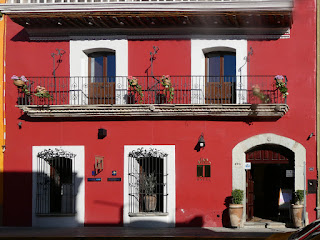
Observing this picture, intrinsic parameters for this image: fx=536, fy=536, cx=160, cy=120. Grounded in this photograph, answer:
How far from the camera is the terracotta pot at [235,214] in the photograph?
1706 centimetres

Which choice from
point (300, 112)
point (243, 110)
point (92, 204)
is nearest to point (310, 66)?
point (300, 112)

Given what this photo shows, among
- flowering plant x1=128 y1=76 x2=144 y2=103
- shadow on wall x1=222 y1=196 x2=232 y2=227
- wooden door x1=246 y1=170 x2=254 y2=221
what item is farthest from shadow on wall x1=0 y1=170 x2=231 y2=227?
wooden door x1=246 y1=170 x2=254 y2=221

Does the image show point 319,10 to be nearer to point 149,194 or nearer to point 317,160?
point 317,160

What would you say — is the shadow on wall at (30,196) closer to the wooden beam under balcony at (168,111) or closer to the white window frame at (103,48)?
the wooden beam under balcony at (168,111)

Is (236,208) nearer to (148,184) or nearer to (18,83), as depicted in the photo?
(148,184)

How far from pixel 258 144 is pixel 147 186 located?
155 inches

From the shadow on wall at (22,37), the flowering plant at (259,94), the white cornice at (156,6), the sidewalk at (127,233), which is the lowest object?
the sidewalk at (127,233)

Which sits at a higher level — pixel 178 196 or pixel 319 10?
pixel 319 10

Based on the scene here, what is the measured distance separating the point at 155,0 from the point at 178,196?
6.64 metres

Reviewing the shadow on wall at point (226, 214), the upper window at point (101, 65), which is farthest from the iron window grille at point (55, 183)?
the shadow on wall at point (226, 214)

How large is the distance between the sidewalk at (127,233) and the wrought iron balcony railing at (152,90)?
4175 mm

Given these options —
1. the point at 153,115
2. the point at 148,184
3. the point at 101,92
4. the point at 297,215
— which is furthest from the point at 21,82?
the point at 297,215

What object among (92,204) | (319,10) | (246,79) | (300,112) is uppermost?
(319,10)

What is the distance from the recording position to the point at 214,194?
1772 cm
